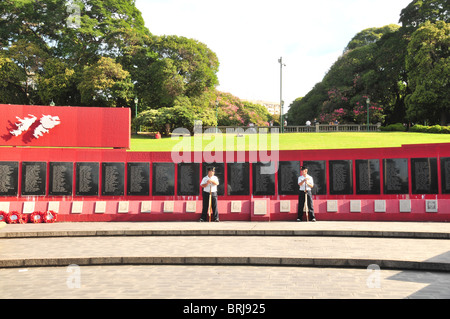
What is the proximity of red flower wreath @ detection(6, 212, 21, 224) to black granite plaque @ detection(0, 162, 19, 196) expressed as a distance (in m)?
0.72

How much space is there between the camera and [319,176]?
527 inches

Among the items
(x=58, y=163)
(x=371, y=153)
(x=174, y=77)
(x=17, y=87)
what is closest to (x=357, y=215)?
(x=371, y=153)

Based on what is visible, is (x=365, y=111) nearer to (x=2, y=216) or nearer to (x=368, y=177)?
(x=368, y=177)

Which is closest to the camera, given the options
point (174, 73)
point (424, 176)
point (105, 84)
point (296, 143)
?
point (424, 176)

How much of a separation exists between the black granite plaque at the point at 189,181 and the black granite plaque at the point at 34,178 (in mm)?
4429

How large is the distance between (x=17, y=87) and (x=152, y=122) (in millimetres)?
17244

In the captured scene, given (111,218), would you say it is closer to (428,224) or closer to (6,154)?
(6,154)

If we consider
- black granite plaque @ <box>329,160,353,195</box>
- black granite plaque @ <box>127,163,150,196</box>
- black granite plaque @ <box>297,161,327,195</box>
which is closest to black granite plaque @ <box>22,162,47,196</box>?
black granite plaque @ <box>127,163,150,196</box>

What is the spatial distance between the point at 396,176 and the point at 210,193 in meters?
5.83

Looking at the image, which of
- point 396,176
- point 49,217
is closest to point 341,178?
point 396,176

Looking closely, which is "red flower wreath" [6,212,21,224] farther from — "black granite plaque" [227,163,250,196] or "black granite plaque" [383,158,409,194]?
"black granite plaque" [383,158,409,194]

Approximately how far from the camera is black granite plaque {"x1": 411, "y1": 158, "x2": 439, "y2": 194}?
1277cm

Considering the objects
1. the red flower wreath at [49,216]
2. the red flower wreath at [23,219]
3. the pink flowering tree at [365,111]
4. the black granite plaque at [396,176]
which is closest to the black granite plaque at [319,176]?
the black granite plaque at [396,176]

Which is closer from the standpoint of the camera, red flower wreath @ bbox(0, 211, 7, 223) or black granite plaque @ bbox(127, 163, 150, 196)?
red flower wreath @ bbox(0, 211, 7, 223)
